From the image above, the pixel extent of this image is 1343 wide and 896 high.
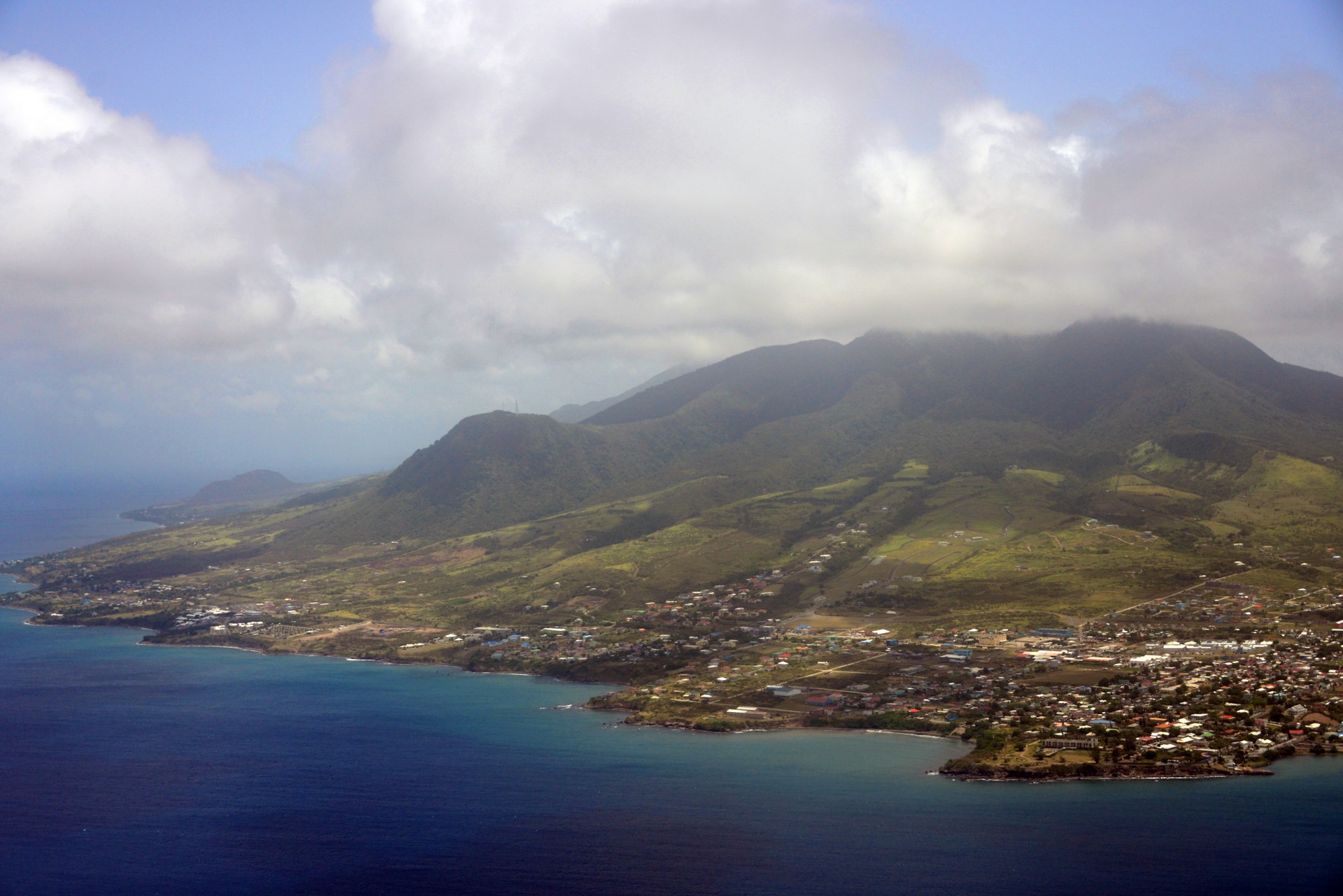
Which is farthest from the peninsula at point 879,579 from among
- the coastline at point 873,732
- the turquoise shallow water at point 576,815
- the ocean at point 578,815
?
the turquoise shallow water at point 576,815

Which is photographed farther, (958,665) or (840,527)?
(840,527)

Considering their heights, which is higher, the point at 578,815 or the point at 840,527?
the point at 840,527

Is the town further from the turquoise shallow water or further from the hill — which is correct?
the hill

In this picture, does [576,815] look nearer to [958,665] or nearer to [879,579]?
[958,665]

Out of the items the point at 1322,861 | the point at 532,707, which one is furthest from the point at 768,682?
the point at 1322,861

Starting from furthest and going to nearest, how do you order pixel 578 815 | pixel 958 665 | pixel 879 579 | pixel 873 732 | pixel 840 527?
pixel 840 527
pixel 879 579
pixel 958 665
pixel 873 732
pixel 578 815

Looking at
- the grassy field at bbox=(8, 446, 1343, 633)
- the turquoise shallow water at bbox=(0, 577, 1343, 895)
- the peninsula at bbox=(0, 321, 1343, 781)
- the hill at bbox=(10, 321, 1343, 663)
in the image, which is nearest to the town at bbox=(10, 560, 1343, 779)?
the peninsula at bbox=(0, 321, 1343, 781)

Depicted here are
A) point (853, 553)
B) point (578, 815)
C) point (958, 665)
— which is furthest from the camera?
point (853, 553)

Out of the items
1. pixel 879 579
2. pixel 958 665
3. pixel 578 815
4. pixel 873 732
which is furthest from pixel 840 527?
pixel 578 815
